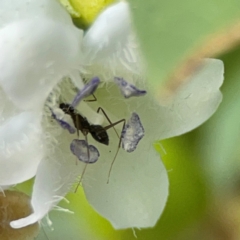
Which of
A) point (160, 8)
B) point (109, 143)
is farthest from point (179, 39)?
point (109, 143)

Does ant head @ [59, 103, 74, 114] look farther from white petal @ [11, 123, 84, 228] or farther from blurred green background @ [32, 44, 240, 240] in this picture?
blurred green background @ [32, 44, 240, 240]

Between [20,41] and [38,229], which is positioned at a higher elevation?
[20,41]

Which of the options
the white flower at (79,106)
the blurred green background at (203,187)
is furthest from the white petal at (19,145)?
the blurred green background at (203,187)

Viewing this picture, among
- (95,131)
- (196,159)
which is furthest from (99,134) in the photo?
(196,159)

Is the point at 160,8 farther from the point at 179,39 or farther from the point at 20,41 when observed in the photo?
the point at 20,41

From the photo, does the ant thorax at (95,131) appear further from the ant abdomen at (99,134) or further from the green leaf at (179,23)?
the green leaf at (179,23)

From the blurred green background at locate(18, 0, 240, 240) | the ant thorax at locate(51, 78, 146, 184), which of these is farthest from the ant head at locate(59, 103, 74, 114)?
the blurred green background at locate(18, 0, 240, 240)
